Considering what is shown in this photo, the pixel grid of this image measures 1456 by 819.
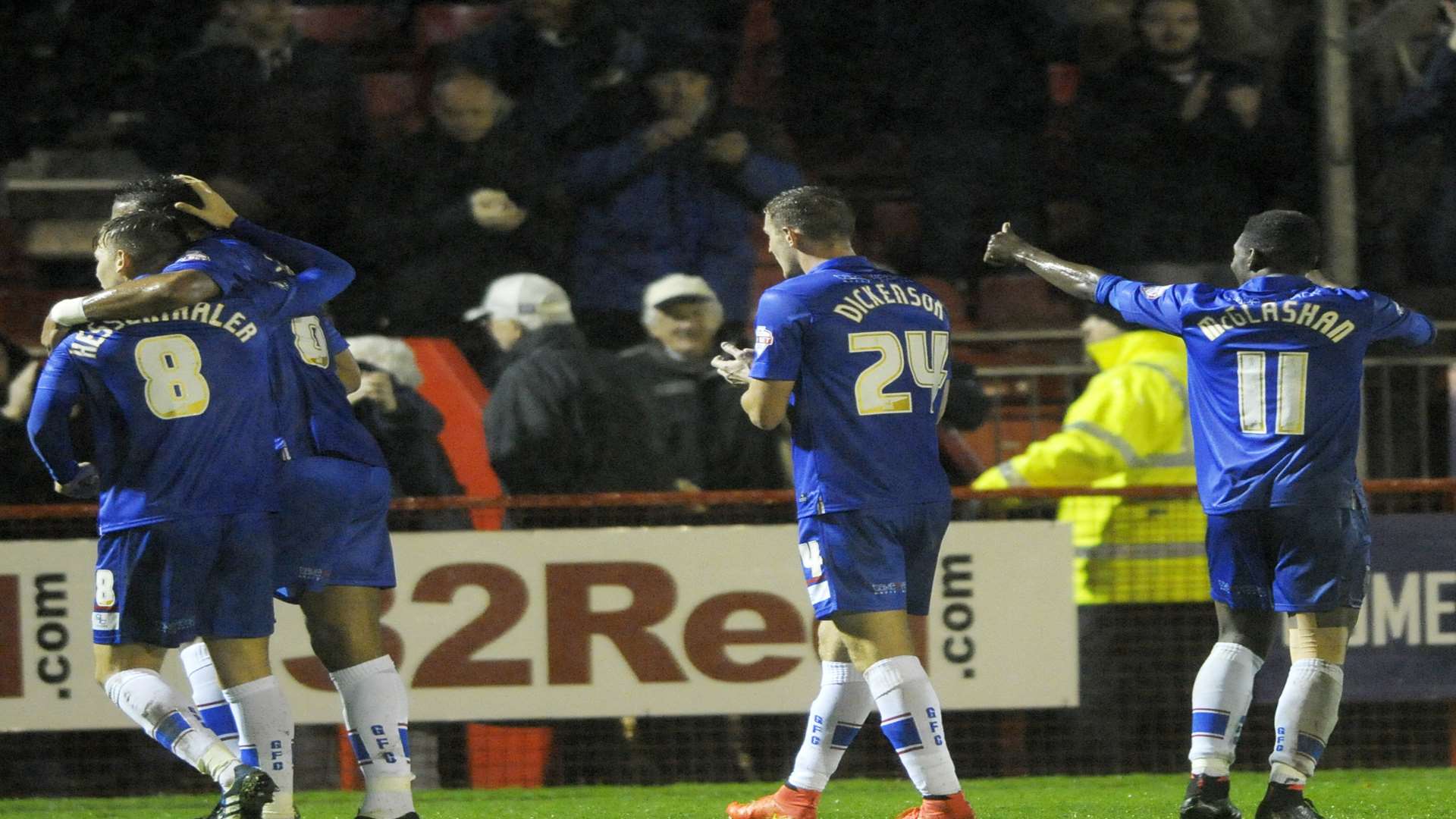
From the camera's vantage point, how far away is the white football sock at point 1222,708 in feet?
17.9

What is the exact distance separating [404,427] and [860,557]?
8.99 feet

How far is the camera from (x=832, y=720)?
5.50 m

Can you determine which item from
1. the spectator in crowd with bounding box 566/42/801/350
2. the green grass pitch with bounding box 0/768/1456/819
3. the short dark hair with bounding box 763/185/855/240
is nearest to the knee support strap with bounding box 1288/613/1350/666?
the green grass pitch with bounding box 0/768/1456/819

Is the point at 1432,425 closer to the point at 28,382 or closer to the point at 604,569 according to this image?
the point at 604,569

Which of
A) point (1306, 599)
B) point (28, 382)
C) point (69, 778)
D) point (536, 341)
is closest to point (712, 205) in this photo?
point (536, 341)

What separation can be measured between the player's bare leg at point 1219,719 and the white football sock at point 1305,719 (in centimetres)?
11

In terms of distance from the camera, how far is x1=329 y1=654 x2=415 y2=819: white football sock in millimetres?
5199

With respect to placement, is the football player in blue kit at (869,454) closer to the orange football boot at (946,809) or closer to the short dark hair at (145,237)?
the orange football boot at (946,809)

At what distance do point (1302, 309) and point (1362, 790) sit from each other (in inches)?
92.1

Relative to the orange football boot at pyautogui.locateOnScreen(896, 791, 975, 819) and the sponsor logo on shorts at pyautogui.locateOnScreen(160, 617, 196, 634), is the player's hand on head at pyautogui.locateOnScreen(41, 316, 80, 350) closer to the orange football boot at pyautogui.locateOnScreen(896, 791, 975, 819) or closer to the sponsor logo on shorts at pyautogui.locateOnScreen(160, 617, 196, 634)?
the sponsor logo on shorts at pyautogui.locateOnScreen(160, 617, 196, 634)

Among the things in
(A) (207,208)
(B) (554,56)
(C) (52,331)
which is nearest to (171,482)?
(C) (52,331)

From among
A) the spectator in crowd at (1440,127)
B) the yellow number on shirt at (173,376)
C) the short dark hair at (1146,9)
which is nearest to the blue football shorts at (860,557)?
the yellow number on shirt at (173,376)

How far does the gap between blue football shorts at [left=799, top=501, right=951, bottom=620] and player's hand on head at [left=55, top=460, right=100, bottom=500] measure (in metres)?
1.87

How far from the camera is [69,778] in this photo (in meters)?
7.27
